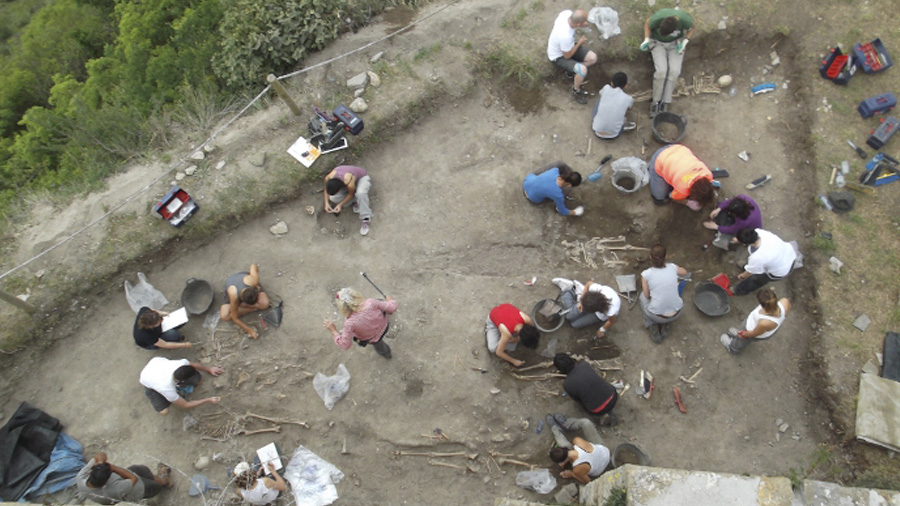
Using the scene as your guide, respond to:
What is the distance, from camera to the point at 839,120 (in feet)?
26.3

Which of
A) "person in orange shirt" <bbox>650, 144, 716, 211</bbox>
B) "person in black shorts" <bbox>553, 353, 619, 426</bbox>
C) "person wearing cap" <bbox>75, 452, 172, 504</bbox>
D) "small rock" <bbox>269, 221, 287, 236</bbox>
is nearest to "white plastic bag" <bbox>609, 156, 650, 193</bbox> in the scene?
"person in orange shirt" <bbox>650, 144, 716, 211</bbox>

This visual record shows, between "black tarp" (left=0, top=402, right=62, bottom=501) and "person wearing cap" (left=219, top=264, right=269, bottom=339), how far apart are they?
2.67 meters

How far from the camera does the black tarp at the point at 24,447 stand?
615 centimetres

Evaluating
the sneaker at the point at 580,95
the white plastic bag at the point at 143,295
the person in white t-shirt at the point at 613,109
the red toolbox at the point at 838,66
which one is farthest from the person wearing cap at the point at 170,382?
the red toolbox at the point at 838,66

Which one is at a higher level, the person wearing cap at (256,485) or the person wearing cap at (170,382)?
the person wearing cap at (170,382)

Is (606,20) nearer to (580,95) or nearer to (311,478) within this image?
(580,95)

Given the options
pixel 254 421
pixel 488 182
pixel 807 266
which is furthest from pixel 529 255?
pixel 254 421

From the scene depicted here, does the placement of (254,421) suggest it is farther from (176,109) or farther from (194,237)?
(176,109)

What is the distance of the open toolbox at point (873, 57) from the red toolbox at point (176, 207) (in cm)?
1151

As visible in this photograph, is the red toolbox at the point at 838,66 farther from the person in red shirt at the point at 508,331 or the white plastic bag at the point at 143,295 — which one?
the white plastic bag at the point at 143,295

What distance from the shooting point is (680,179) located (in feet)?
23.0

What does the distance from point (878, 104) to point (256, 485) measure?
1110 cm

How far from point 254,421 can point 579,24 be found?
26.7 ft

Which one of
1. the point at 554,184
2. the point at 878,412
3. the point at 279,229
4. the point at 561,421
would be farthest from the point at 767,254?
the point at 279,229
